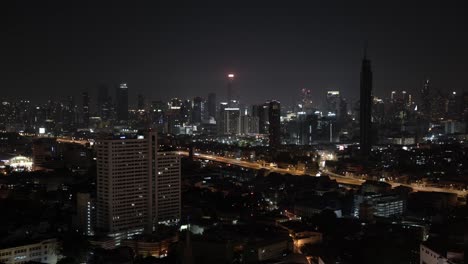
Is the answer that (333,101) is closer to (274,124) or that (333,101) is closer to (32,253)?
(274,124)

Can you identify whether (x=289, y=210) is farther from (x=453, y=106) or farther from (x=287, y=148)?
(x=453, y=106)

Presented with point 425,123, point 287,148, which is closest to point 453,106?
point 425,123

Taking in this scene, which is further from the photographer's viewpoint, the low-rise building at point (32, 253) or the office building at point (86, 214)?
the office building at point (86, 214)

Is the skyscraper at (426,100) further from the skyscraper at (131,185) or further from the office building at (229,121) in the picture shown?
the skyscraper at (131,185)

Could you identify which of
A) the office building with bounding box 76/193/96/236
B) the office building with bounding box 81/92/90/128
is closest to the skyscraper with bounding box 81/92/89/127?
the office building with bounding box 81/92/90/128

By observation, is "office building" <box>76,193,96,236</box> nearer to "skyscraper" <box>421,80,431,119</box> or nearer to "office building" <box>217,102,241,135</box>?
"office building" <box>217,102,241,135</box>

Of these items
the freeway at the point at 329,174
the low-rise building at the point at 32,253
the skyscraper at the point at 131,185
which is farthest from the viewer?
the freeway at the point at 329,174

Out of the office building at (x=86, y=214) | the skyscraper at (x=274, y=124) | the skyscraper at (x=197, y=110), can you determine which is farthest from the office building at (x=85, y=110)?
the office building at (x=86, y=214)

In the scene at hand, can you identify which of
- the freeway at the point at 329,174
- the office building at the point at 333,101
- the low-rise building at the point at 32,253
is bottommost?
the low-rise building at the point at 32,253
